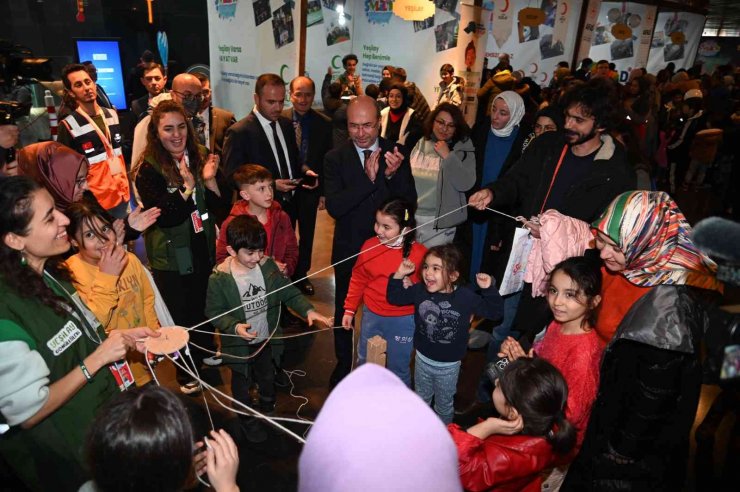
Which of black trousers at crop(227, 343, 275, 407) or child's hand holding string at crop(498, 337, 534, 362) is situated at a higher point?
child's hand holding string at crop(498, 337, 534, 362)

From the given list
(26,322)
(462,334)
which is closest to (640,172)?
(462,334)

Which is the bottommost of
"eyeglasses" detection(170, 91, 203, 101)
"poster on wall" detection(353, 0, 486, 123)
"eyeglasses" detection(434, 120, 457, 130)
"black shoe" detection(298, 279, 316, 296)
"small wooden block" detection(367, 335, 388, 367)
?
"black shoe" detection(298, 279, 316, 296)

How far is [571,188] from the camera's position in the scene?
9.10 ft

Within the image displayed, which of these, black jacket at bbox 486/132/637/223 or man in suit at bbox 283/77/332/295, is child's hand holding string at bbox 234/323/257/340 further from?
man in suit at bbox 283/77/332/295

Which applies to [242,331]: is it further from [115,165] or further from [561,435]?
[115,165]

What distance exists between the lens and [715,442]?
3.06m

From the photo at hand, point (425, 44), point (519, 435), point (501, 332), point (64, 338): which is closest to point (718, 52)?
point (425, 44)

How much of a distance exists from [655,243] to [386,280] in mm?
1374

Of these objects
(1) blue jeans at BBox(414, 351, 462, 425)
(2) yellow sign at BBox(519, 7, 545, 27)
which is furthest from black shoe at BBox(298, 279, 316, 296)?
(2) yellow sign at BBox(519, 7, 545, 27)

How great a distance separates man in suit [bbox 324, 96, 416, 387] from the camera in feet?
10.1

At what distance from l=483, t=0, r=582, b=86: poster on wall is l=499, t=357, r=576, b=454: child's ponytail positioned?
1159 cm

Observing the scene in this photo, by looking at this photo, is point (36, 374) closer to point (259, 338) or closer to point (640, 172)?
point (259, 338)

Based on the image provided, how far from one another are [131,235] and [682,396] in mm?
2679

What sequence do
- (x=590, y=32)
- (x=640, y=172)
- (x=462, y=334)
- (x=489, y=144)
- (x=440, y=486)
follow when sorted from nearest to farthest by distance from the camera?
(x=440, y=486), (x=462, y=334), (x=489, y=144), (x=640, y=172), (x=590, y=32)
